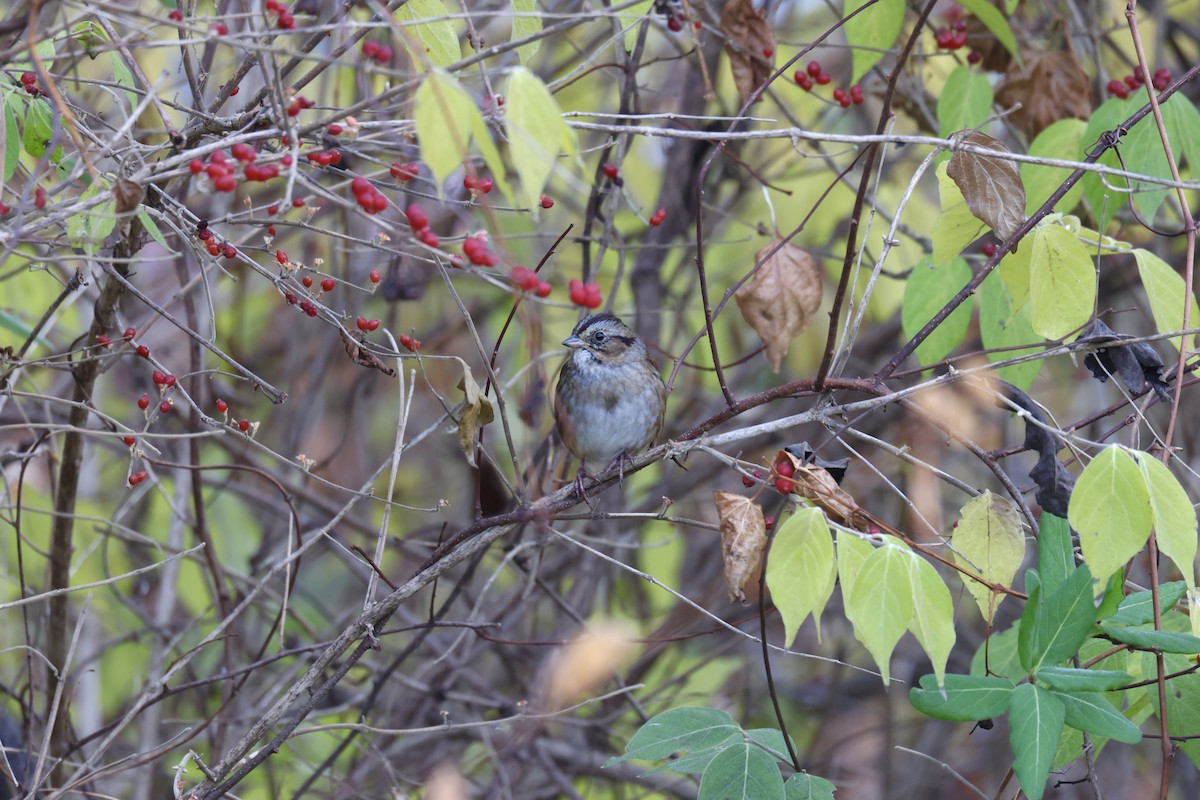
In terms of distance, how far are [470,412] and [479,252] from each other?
21.9 inches

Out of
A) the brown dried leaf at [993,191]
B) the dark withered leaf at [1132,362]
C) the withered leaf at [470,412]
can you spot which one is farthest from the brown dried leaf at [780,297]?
the withered leaf at [470,412]

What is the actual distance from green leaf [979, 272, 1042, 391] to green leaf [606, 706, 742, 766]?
123 cm

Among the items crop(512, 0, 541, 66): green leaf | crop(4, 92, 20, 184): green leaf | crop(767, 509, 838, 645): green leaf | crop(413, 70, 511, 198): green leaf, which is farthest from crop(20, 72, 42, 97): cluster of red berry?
crop(767, 509, 838, 645): green leaf

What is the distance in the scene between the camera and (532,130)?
160 centimetres

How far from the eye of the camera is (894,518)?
5934 millimetres

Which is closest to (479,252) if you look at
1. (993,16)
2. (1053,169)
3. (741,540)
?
(741,540)

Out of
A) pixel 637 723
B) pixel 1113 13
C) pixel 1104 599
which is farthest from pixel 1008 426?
pixel 1104 599

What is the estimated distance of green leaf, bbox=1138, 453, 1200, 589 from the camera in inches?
78.2

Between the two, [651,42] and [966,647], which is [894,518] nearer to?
[966,647]

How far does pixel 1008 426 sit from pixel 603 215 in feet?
10.5

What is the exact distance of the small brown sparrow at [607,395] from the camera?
424 cm

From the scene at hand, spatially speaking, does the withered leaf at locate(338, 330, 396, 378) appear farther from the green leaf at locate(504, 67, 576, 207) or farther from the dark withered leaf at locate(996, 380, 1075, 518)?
the dark withered leaf at locate(996, 380, 1075, 518)

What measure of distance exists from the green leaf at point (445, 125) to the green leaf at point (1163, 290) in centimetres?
157

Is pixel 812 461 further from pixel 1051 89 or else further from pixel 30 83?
pixel 1051 89
